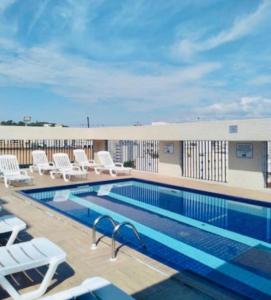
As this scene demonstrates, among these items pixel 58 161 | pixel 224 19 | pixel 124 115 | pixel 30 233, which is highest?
pixel 224 19

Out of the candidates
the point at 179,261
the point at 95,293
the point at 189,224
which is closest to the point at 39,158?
the point at 189,224

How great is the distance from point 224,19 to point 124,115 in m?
16.7

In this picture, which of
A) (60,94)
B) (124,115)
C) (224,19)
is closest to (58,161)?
(224,19)

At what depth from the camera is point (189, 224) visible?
23.9 ft

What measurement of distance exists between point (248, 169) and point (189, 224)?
12.2 ft

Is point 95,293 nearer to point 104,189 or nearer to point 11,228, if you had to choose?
point 11,228

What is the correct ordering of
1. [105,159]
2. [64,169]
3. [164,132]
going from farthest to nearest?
[105,159]
[164,132]
[64,169]

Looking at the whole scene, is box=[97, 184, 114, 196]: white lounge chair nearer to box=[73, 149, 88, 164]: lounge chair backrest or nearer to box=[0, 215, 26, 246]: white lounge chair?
box=[73, 149, 88, 164]: lounge chair backrest

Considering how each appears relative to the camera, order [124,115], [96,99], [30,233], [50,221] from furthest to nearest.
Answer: [124,115]
[96,99]
[50,221]
[30,233]

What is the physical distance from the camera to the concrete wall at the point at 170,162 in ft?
41.3

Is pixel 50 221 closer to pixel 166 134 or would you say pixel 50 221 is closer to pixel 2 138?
pixel 166 134

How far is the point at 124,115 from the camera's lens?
27.6 metres

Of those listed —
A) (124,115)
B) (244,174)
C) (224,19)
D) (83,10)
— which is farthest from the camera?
(124,115)

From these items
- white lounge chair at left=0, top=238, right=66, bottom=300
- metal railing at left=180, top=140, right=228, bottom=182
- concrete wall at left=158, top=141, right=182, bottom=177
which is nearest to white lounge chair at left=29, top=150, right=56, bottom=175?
concrete wall at left=158, top=141, right=182, bottom=177
